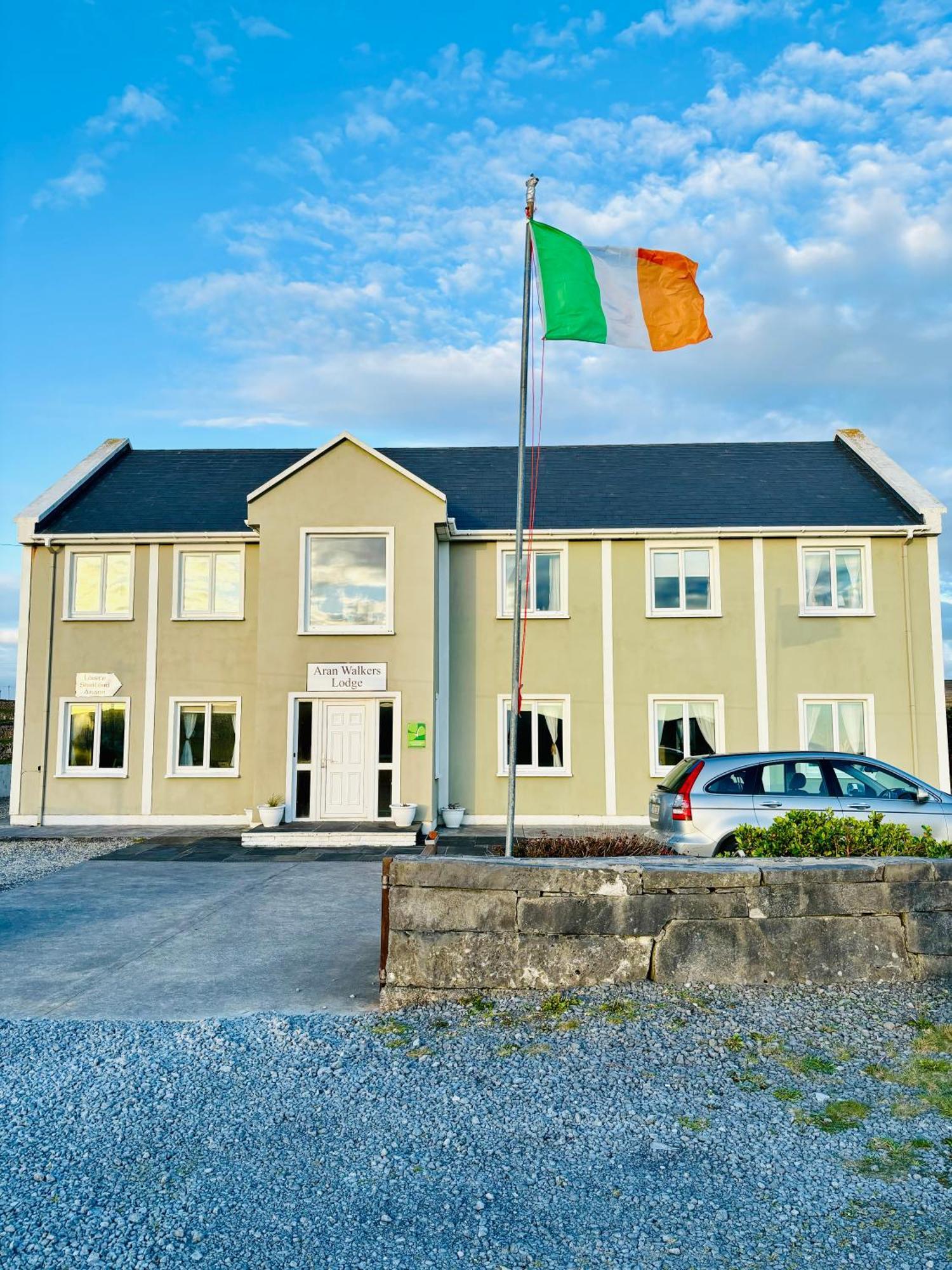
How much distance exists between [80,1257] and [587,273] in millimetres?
8821

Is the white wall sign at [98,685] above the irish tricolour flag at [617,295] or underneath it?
underneath

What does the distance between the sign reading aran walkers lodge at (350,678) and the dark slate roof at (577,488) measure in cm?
374

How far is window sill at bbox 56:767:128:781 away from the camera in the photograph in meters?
18.1

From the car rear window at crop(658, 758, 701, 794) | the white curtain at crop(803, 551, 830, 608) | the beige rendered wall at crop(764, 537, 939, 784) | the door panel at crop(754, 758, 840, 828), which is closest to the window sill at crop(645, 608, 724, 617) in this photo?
the beige rendered wall at crop(764, 537, 939, 784)

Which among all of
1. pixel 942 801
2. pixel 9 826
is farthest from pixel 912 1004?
pixel 9 826

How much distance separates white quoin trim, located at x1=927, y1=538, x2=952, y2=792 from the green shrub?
37.3 feet

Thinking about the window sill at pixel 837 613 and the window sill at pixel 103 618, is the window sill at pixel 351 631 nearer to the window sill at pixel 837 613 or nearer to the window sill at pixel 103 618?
the window sill at pixel 103 618

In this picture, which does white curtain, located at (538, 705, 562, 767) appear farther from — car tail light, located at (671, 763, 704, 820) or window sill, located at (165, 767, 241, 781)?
car tail light, located at (671, 763, 704, 820)

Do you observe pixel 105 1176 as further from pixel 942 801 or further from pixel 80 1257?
pixel 942 801

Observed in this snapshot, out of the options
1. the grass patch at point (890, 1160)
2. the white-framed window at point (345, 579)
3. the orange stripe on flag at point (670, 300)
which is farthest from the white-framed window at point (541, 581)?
the grass patch at point (890, 1160)

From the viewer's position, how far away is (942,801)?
1064 cm

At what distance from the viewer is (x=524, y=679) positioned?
59.3ft

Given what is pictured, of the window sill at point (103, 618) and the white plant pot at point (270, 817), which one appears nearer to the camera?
the white plant pot at point (270, 817)

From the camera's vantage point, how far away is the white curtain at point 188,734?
18.3 m
